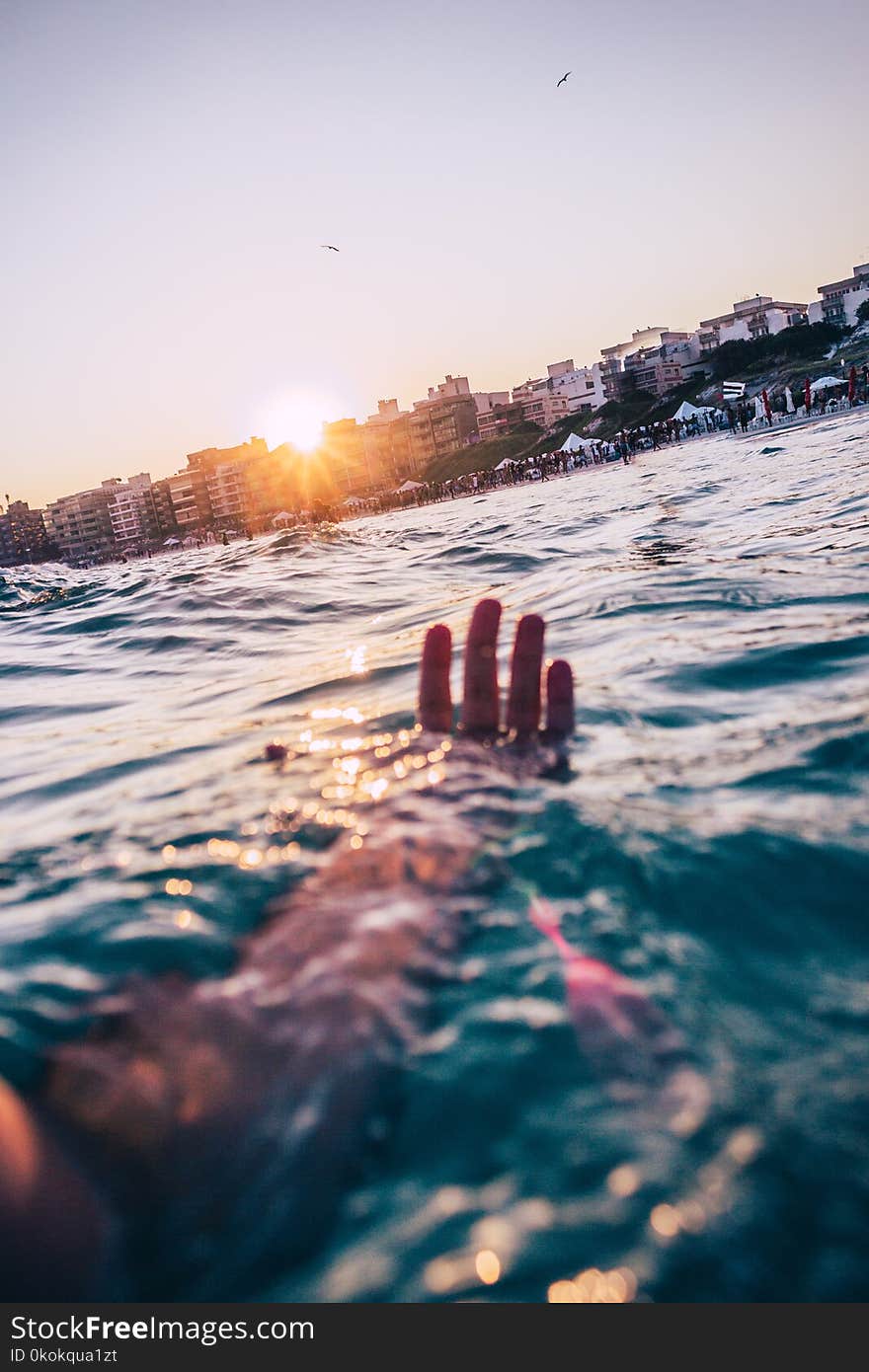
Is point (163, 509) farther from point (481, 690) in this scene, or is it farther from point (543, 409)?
point (481, 690)

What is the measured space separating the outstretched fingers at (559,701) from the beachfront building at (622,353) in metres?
115

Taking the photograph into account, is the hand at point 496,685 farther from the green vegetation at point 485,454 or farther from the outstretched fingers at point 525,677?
the green vegetation at point 485,454

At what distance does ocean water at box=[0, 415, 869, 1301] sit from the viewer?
162cm

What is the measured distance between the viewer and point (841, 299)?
126562 mm

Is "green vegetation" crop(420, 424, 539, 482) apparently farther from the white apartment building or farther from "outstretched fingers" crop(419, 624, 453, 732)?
"outstretched fingers" crop(419, 624, 453, 732)

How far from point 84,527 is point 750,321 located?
120 m

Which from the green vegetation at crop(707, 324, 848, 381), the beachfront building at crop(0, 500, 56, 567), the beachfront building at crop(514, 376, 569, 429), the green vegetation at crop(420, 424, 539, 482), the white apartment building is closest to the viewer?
the green vegetation at crop(707, 324, 848, 381)

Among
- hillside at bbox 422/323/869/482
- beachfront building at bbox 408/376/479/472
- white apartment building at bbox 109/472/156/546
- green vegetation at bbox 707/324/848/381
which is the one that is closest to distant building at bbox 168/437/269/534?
white apartment building at bbox 109/472/156/546

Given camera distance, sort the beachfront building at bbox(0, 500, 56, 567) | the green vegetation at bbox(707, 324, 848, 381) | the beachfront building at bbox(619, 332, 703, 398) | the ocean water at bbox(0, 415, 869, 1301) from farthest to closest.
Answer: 1. the beachfront building at bbox(0, 500, 56, 567)
2. the beachfront building at bbox(619, 332, 703, 398)
3. the green vegetation at bbox(707, 324, 848, 381)
4. the ocean water at bbox(0, 415, 869, 1301)

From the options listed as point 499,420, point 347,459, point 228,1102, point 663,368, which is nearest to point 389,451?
point 347,459

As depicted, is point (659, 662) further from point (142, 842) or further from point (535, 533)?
point (535, 533)

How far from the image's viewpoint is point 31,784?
4.93 m

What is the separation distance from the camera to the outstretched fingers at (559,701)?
3828 mm

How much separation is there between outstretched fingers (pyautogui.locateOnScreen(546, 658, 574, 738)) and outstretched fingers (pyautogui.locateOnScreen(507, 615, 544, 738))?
72 millimetres
